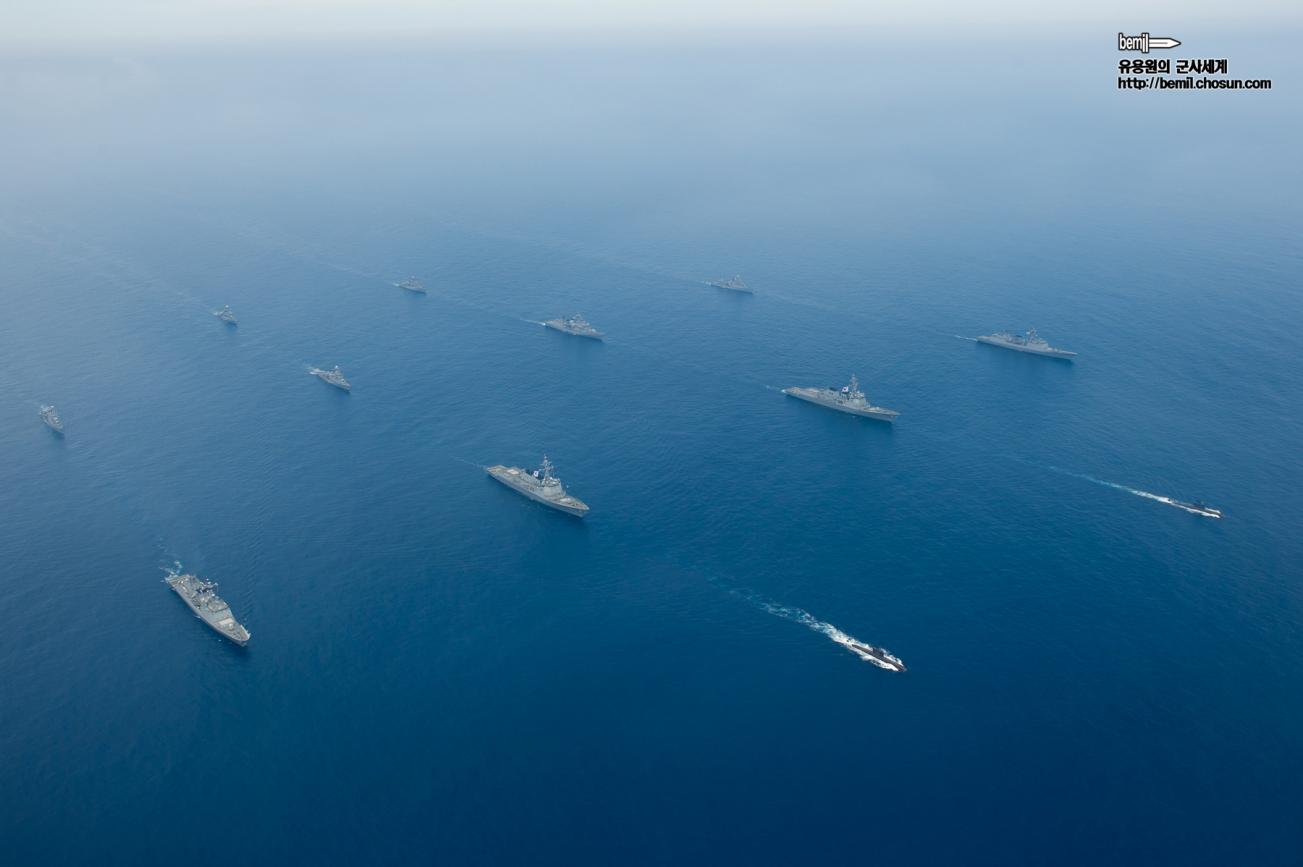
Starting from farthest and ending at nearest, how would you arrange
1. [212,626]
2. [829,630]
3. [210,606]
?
[210,606] → [829,630] → [212,626]

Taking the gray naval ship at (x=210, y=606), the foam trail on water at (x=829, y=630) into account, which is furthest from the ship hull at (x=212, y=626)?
the foam trail on water at (x=829, y=630)

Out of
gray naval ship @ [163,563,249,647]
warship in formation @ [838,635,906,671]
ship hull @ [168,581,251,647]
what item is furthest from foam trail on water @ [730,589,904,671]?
gray naval ship @ [163,563,249,647]

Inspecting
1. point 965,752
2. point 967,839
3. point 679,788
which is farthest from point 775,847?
point 965,752

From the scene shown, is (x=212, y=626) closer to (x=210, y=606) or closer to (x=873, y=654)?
(x=210, y=606)

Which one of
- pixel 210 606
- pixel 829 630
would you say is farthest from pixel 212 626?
pixel 829 630

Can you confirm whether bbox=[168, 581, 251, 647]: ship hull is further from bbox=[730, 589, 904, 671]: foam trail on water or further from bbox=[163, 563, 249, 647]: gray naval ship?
bbox=[730, 589, 904, 671]: foam trail on water

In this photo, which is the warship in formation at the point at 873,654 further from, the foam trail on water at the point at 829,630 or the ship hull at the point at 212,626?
the ship hull at the point at 212,626
